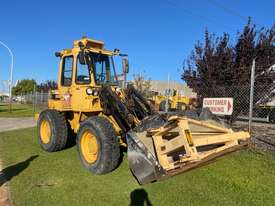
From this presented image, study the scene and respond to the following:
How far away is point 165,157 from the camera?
17.5 feet

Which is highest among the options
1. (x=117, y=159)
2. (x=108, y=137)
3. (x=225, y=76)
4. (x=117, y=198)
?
(x=225, y=76)

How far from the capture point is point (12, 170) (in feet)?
23.1

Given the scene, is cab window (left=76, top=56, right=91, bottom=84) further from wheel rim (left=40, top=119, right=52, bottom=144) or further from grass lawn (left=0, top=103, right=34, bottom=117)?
grass lawn (left=0, top=103, right=34, bottom=117)

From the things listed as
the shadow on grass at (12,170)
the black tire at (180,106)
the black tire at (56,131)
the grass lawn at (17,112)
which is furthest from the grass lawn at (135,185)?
the grass lawn at (17,112)

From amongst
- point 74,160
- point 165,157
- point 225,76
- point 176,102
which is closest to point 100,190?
point 165,157

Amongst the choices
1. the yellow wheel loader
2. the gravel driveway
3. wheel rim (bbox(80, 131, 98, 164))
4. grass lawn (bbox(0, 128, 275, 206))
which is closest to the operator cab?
the yellow wheel loader

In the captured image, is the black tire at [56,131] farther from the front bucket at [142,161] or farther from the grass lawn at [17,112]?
the grass lawn at [17,112]

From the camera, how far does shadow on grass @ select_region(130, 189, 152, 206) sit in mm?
5072

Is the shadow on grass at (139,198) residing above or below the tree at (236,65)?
below

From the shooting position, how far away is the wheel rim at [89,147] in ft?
22.6

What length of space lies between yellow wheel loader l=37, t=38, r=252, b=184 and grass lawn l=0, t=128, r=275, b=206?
344mm

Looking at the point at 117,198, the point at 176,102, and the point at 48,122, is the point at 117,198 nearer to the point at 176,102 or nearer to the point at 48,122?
the point at 48,122

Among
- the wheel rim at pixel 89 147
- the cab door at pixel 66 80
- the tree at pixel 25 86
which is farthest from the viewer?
the tree at pixel 25 86

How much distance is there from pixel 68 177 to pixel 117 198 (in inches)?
60.6
